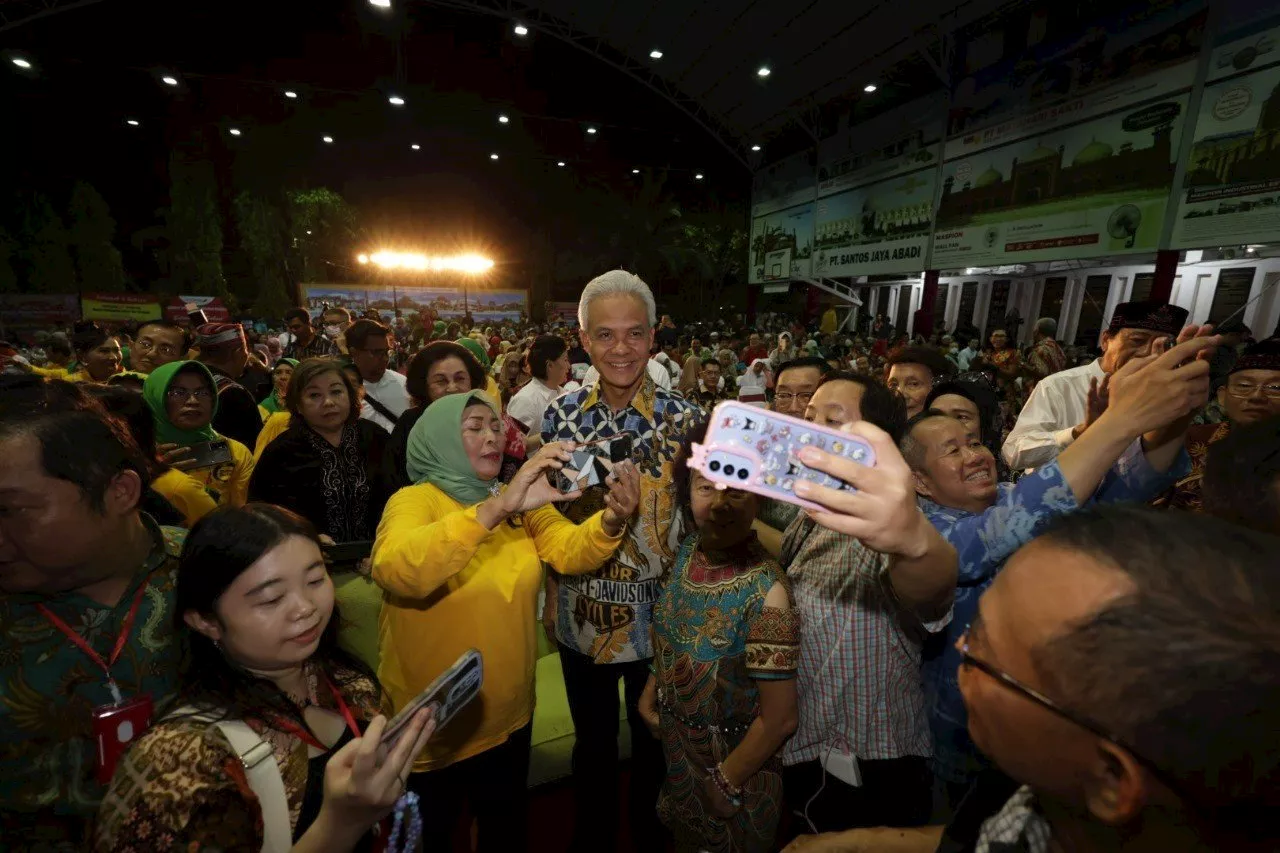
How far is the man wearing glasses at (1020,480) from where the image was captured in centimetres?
125

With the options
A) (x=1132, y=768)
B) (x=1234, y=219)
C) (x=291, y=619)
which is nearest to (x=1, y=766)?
(x=291, y=619)

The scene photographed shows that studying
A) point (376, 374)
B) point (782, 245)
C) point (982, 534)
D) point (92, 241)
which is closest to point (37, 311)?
point (92, 241)

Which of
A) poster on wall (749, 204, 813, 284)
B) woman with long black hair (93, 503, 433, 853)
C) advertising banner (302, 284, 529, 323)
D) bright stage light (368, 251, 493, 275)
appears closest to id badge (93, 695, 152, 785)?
woman with long black hair (93, 503, 433, 853)

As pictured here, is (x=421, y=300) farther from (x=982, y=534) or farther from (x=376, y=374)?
(x=982, y=534)

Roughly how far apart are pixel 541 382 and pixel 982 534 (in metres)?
4.08

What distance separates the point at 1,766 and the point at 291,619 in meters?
0.74

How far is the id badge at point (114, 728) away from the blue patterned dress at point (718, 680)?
1.38m

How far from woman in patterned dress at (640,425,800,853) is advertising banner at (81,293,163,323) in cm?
2100

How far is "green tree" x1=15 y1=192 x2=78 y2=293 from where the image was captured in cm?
1825

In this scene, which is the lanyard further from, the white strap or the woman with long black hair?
the white strap

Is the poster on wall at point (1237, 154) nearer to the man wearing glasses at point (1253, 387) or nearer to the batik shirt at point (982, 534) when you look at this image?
the man wearing glasses at point (1253, 387)

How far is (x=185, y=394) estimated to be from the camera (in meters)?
2.96

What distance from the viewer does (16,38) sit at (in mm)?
15180

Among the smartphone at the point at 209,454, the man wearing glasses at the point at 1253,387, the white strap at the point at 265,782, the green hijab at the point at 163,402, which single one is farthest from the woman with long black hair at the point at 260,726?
the man wearing glasses at the point at 1253,387
